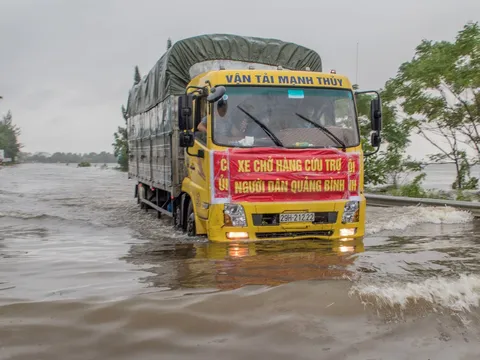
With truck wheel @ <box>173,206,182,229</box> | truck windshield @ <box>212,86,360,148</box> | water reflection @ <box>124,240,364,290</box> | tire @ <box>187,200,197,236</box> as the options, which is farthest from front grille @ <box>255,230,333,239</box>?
truck wheel @ <box>173,206,182,229</box>

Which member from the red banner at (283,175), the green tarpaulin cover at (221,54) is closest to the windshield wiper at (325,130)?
the red banner at (283,175)

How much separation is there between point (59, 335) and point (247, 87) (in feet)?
14.6

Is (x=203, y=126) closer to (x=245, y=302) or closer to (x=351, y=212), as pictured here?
(x=351, y=212)

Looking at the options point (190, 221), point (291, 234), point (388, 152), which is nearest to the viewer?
point (291, 234)

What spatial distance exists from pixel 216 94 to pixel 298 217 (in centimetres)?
186

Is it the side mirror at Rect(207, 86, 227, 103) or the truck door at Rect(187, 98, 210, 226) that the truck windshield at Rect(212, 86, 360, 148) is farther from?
the truck door at Rect(187, 98, 210, 226)

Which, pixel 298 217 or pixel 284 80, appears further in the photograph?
pixel 284 80

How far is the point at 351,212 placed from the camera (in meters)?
7.28

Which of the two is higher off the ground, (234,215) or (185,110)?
(185,110)

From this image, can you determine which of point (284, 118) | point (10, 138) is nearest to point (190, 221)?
point (284, 118)

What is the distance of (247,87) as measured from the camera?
7.32 meters

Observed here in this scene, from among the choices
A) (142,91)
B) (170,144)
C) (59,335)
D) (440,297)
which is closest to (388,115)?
(142,91)

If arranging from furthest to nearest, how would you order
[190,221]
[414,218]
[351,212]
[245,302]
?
[414,218] → [190,221] → [351,212] → [245,302]

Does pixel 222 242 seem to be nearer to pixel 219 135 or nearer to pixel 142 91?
pixel 219 135
